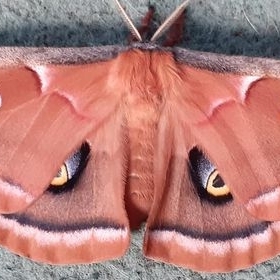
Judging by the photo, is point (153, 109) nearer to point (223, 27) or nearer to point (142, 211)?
point (142, 211)

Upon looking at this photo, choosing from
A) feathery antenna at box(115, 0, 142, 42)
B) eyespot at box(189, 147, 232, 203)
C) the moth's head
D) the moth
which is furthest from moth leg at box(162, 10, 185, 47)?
eyespot at box(189, 147, 232, 203)

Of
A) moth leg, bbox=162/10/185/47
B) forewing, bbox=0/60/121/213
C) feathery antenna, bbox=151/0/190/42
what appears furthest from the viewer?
moth leg, bbox=162/10/185/47

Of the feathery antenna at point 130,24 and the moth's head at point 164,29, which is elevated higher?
the moth's head at point 164,29

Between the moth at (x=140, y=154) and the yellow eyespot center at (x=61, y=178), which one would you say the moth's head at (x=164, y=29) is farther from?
the yellow eyespot center at (x=61, y=178)

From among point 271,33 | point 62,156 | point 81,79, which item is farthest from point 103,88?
point 271,33

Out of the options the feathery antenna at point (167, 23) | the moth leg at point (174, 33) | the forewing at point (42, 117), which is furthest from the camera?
the moth leg at point (174, 33)

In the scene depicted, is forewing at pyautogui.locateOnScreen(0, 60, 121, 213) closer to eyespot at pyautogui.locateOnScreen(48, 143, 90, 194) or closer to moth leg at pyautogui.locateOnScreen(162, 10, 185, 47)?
eyespot at pyautogui.locateOnScreen(48, 143, 90, 194)

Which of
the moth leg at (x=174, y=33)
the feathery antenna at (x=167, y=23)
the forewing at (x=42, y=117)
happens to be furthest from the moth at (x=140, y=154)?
the moth leg at (x=174, y=33)
